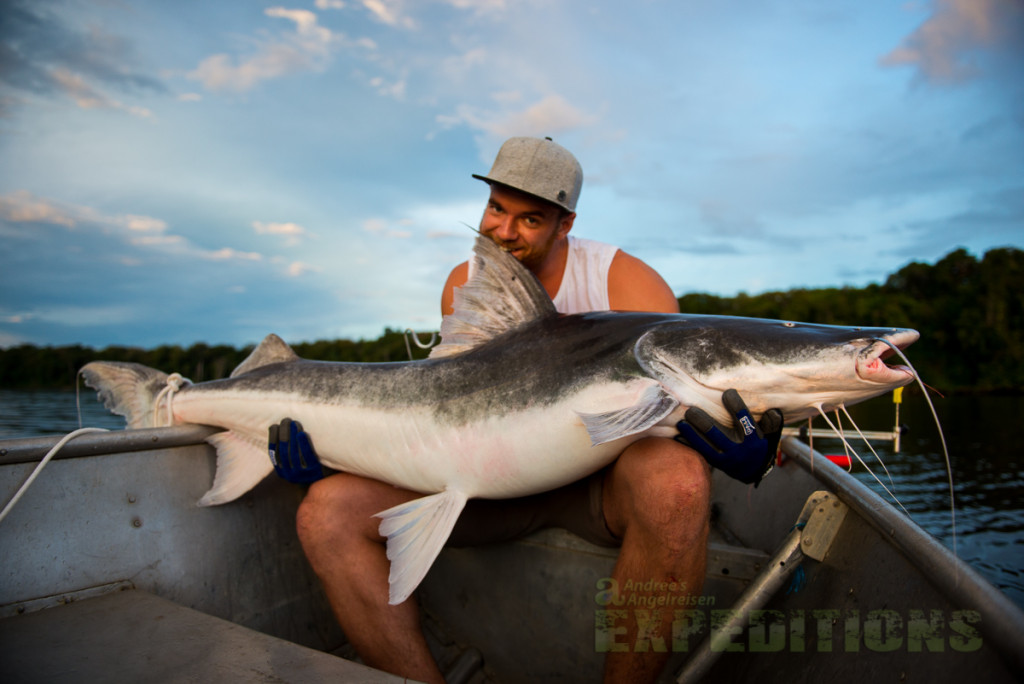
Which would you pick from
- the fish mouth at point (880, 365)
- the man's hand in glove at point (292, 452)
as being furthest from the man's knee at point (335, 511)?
the fish mouth at point (880, 365)

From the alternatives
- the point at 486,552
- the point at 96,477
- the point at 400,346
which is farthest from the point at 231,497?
the point at 400,346

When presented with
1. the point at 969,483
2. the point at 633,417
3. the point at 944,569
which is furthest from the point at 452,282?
the point at 969,483

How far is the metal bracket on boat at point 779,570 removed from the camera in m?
2.11

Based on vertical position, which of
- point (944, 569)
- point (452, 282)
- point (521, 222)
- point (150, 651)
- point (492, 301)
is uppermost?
point (521, 222)

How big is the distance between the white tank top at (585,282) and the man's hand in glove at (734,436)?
1256mm

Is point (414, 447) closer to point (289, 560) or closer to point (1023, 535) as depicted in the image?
point (289, 560)

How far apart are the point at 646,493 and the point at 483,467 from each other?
62 cm

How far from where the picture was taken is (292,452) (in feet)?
8.49

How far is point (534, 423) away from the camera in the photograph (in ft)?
7.12

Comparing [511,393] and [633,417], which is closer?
[633,417]

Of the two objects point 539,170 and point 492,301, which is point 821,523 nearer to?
point 492,301

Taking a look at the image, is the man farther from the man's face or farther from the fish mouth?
the fish mouth

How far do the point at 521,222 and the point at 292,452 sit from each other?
5.51 feet

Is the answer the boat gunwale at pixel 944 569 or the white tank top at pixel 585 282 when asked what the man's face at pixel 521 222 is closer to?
the white tank top at pixel 585 282
